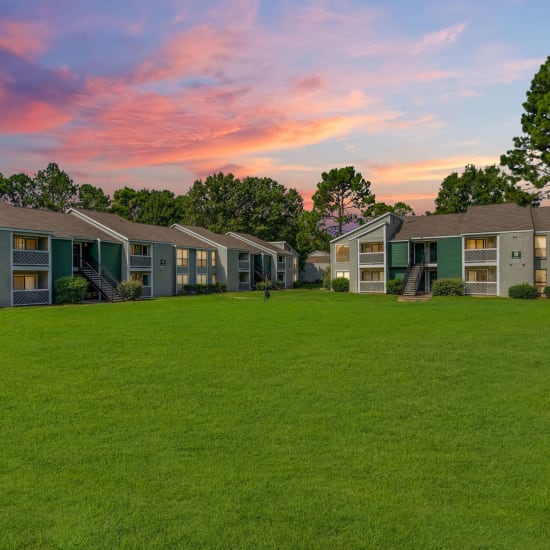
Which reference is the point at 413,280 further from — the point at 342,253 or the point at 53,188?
the point at 53,188

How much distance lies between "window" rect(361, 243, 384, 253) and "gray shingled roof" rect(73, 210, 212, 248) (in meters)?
19.5

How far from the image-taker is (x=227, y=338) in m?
16.0

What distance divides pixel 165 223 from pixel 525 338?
272 feet

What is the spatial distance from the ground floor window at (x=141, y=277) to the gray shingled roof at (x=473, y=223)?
27.3 meters

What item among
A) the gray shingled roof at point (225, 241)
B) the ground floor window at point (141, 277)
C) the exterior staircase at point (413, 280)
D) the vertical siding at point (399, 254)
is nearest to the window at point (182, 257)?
the ground floor window at point (141, 277)

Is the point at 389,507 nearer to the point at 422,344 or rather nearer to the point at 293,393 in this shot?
the point at 293,393

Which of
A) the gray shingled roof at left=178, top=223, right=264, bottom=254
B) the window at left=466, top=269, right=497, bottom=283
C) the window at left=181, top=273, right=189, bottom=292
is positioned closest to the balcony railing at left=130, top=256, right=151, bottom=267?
the window at left=181, top=273, right=189, bottom=292

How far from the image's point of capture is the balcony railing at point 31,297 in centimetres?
3525

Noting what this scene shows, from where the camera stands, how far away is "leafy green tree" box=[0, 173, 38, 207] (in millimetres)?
82625

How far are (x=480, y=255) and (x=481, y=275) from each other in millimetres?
2076

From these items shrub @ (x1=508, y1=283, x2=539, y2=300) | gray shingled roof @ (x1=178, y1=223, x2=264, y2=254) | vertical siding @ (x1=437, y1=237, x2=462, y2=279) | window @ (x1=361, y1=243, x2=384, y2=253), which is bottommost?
shrub @ (x1=508, y1=283, x2=539, y2=300)

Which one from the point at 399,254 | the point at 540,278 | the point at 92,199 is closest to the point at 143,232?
the point at 399,254

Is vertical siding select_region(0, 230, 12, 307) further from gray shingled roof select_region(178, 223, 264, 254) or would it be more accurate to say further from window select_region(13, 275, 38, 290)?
gray shingled roof select_region(178, 223, 264, 254)

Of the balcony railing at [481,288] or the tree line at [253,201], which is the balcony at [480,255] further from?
the tree line at [253,201]
